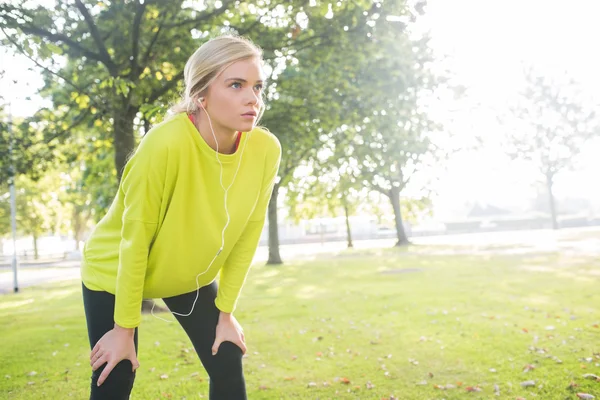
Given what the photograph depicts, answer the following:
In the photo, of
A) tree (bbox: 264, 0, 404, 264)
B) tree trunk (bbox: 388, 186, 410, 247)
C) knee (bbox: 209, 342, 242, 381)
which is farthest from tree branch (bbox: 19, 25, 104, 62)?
tree trunk (bbox: 388, 186, 410, 247)

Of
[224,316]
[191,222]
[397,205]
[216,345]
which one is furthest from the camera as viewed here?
[397,205]

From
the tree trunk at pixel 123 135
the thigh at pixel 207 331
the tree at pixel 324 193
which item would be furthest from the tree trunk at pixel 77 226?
the thigh at pixel 207 331

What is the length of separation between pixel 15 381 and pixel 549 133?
5507cm

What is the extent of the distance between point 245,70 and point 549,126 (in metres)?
56.8

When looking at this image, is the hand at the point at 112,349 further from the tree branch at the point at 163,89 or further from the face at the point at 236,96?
the tree branch at the point at 163,89

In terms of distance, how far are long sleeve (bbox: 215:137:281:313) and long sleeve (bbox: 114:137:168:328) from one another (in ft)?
1.78

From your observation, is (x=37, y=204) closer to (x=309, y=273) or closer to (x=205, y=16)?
(x=309, y=273)

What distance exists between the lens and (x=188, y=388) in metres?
5.78

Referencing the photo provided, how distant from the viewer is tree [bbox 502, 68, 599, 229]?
5172cm

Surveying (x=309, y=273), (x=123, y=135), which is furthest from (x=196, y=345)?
(x=309, y=273)

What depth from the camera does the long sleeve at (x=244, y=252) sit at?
285 centimetres

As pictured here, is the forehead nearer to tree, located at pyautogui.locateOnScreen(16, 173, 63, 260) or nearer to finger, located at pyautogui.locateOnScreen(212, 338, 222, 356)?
finger, located at pyautogui.locateOnScreen(212, 338, 222, 356)

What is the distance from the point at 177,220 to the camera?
8.11ft

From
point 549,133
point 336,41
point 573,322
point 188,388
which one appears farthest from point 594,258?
point 549,133
